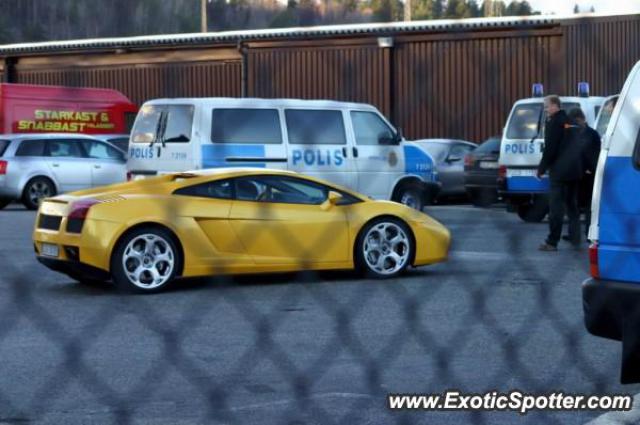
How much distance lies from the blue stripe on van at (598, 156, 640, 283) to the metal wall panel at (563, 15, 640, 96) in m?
0.30

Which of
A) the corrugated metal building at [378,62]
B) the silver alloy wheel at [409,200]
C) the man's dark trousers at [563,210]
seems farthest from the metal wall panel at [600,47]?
the silver alloy wheel at [409,200]

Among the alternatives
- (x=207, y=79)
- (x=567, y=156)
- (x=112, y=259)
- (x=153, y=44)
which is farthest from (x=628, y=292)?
(x=567, y=156)

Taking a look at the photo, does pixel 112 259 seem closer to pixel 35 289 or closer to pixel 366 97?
pixel 35 289

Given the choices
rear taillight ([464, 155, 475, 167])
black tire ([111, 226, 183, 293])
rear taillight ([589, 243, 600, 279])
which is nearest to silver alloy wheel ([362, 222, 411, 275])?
black tire ([111, 226, 183, 293])

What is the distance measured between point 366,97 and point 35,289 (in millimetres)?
3859

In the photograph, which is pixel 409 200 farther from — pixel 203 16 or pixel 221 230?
pixel 203 16

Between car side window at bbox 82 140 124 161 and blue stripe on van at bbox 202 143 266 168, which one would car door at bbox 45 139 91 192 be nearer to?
car side window at bbox 82 140 124 161

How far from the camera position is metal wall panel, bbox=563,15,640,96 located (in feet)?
9.59

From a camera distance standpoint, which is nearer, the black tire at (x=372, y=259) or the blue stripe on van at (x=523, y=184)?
the black tire at (x=372, y=259)

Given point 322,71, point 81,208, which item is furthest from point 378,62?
point 81,208

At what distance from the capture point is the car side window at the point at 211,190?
22.5 ft

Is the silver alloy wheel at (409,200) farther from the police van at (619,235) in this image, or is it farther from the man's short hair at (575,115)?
the police van at (619,235)

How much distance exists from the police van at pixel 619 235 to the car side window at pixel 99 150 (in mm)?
6660

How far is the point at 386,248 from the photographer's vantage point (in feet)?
24.0
